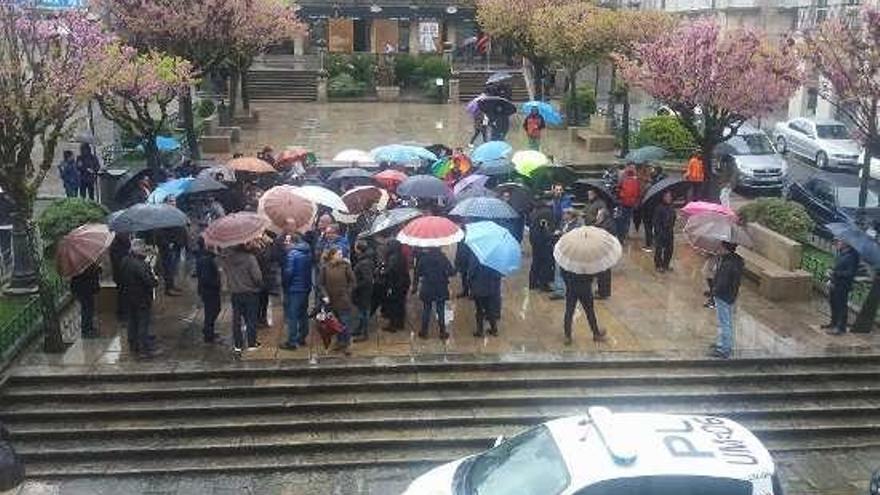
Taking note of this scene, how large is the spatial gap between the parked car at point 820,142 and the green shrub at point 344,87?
17.0 meters

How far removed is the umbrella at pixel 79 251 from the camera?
38.2 feet

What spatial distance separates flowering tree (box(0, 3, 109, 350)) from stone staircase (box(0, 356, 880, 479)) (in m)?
1.52

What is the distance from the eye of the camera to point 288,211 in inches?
506

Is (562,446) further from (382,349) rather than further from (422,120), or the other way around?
(422,120)

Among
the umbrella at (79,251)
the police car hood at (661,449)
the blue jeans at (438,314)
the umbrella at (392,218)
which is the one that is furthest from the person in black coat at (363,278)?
the police car hood at (661,449)

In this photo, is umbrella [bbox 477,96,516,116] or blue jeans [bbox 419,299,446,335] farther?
umbrella [bbox 477,96,516,116]

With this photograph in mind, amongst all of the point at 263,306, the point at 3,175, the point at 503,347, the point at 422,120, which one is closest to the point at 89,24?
the point at 3,175

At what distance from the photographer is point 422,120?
33.7 meters

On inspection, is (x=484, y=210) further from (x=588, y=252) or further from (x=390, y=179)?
(x=390, y=179)

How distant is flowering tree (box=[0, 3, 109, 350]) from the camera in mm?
10969

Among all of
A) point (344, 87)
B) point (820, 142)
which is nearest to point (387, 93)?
point (344, 87)

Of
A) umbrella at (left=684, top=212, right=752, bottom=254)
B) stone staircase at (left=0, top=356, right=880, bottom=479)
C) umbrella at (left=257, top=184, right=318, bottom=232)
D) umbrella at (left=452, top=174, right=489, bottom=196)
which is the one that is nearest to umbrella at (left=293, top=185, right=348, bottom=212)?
umbrella at (left=257, top=184, right=318, bottom=232)

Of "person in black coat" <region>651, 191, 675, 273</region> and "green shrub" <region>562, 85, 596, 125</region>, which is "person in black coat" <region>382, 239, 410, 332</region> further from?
"green shrub" <region>562, 85, 596, 125</region>

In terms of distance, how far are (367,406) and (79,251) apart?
412 centimetres
